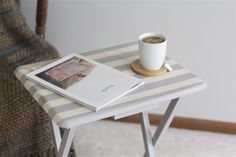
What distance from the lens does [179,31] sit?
168cm

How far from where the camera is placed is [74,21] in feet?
5.76

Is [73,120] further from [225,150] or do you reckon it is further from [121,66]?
[225,150]

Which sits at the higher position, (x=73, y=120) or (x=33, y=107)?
(x=73, y=120)

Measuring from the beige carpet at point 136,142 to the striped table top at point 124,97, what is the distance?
57 centimetres

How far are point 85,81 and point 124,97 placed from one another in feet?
0.40

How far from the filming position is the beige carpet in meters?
1.70

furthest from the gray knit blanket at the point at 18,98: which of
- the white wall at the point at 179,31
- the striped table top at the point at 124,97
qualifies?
the white wall at the point at 179,31

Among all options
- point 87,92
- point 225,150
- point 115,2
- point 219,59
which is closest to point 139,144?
point 225,150

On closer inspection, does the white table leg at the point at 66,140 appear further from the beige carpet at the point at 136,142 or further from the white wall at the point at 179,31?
the white wall at the point at 179,31

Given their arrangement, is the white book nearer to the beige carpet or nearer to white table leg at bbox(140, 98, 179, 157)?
white table leg at bbox(140, 98, 179, 157)

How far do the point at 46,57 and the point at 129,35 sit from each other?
1.37 feet

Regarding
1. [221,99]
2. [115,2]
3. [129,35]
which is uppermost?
[115,2]

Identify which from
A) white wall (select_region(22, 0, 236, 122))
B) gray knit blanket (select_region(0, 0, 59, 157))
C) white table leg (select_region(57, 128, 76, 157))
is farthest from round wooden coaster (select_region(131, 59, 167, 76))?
white wall (select_region(22, 0, 236, 122))

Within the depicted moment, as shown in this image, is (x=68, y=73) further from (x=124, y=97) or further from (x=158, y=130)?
(x=158, y=130)
